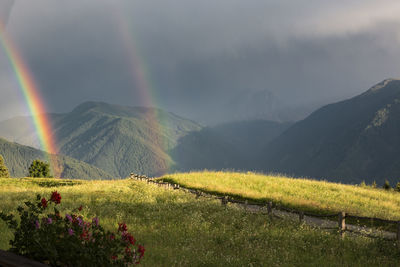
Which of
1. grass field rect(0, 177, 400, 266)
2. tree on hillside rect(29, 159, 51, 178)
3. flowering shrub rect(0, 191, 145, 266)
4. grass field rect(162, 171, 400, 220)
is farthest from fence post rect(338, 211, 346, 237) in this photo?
tree on hillside rect(29, 159, 51, 178)

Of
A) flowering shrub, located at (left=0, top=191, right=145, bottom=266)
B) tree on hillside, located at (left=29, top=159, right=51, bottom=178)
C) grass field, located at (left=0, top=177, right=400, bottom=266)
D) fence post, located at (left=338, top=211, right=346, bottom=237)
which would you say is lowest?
grass field, located at (left=0, top=177, right=400, bottom=266)

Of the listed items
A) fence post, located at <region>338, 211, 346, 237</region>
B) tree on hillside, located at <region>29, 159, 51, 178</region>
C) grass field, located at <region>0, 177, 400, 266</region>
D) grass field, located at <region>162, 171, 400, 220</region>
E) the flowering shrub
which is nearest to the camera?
the flowering shrub

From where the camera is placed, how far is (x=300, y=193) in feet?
110

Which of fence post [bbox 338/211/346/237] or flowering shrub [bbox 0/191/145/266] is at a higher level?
flowering shrub [bbox 0/191/145/266]

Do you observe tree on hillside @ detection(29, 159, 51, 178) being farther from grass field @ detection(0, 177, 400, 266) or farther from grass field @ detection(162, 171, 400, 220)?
grass field @ detection(0, 177, 400, 266)

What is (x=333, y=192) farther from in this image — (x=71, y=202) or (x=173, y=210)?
(x=71, y=202)

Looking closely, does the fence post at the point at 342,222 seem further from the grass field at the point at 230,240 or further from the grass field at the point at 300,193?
the grass field at the point at 300,193

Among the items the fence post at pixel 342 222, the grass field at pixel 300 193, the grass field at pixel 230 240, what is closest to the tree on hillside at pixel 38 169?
the grass field at pixel 300 193

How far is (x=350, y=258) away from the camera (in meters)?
13.0

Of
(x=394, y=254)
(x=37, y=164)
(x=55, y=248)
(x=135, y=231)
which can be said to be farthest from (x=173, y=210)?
(x=37, y=164)

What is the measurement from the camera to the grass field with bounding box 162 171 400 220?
1070 inches

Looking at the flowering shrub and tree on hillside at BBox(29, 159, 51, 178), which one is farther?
tree on hillside at BBox(29, 159, 51, 178)

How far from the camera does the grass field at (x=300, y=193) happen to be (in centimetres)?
2718

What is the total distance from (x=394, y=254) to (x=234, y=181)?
A: 26.4m
